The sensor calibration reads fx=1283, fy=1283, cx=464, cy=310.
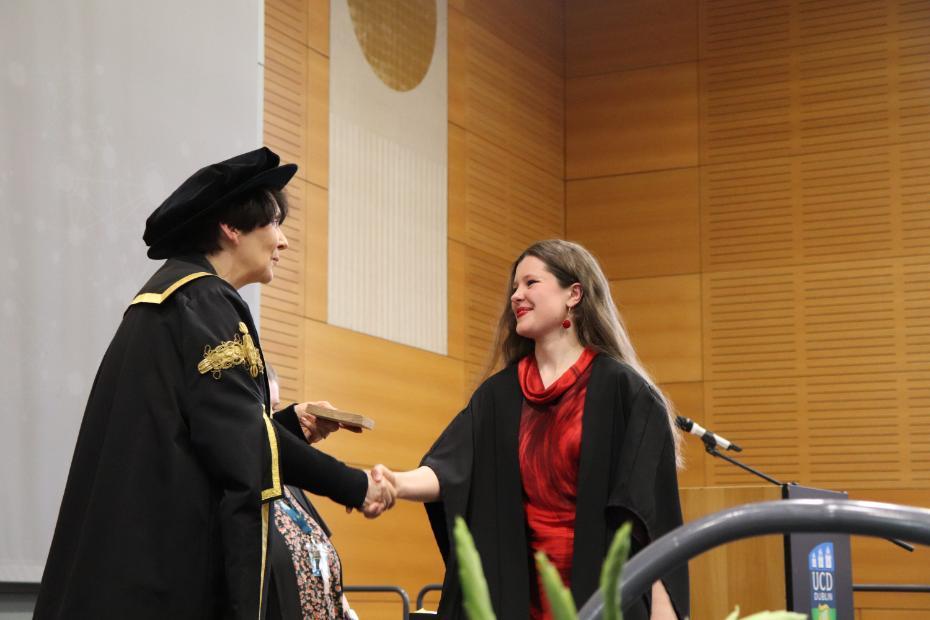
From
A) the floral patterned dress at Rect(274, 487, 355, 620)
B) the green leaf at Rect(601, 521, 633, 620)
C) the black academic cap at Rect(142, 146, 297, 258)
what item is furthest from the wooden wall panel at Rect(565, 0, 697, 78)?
the green leaf at Rect(601, 521, 633, 620)

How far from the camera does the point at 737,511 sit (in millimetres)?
1043

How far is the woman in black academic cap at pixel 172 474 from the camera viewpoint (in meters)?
2.41

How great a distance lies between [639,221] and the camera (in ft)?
30.5

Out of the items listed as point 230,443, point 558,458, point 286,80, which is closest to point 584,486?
point 558,458

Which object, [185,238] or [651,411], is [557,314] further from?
[185,238]

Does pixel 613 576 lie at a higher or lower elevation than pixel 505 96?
lower

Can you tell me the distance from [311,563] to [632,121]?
20.9 ft

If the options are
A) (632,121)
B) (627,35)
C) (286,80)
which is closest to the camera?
(286,80)

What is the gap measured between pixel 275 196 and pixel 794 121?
6706 mm

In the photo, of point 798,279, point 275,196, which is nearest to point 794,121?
point 798,279

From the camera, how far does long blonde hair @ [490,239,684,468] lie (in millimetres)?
3229

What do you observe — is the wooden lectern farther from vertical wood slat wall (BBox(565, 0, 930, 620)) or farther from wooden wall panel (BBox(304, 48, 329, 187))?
vertical wood slat wall (BBox(565, 0, 930, 620))

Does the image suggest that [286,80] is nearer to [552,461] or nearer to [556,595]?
[552,461]

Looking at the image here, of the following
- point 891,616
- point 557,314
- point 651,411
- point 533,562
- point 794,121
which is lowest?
point 891,616
